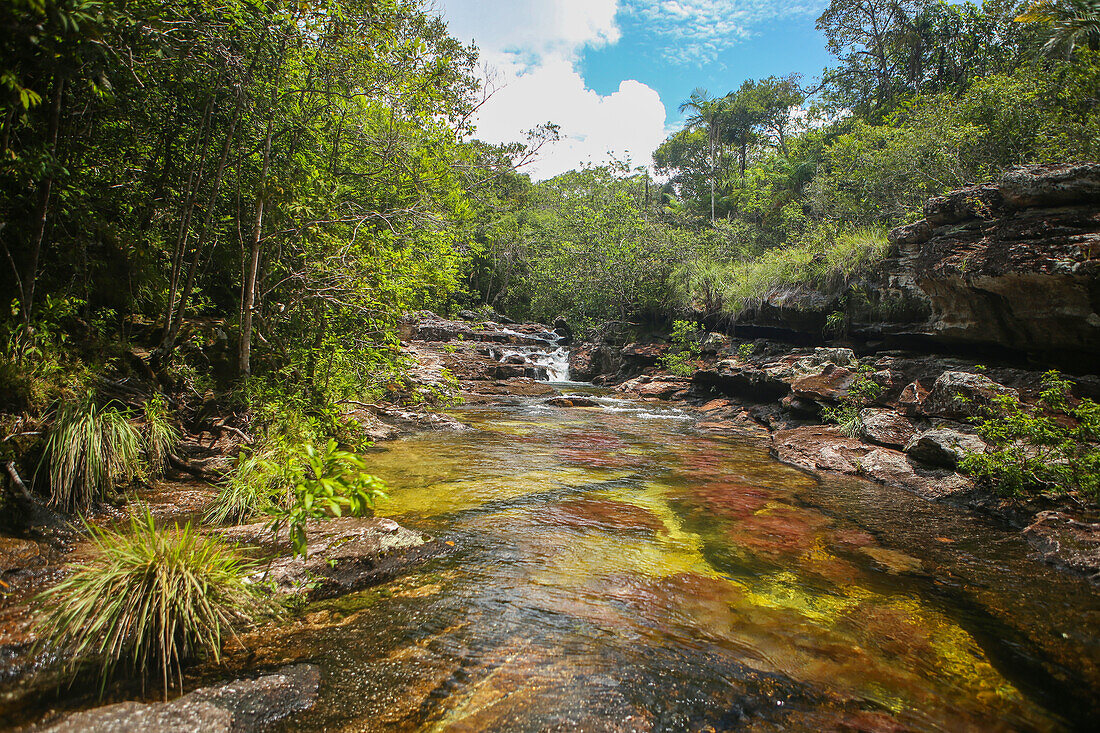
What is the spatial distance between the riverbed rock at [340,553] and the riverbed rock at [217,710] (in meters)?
0.93

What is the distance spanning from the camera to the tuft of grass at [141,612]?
9.05 ft

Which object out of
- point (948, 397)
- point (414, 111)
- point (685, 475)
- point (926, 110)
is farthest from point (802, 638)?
point (926, 110)

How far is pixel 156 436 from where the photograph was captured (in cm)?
567

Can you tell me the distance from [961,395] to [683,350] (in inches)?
625

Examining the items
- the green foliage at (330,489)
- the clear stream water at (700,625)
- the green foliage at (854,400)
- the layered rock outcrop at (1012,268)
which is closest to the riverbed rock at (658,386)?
the green foliage at (854,400)

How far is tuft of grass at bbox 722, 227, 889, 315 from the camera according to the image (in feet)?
48.6

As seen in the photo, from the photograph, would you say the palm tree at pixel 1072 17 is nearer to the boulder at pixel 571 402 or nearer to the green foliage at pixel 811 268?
the green foliage at pixel 811 268

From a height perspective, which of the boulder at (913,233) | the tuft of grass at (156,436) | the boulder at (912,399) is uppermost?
the boulder at (913,233)

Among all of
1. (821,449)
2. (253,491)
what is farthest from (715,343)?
(253,491)

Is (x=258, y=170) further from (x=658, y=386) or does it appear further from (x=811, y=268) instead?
(x=658, y=386)

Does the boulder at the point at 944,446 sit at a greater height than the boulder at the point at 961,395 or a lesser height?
lesser

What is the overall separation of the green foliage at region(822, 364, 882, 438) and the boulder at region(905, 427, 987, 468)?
2.32 m

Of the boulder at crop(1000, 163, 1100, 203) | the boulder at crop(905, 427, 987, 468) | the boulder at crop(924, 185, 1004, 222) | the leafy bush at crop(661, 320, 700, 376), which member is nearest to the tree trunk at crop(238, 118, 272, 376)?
the boulder at crop(905, 427, 987, 468)

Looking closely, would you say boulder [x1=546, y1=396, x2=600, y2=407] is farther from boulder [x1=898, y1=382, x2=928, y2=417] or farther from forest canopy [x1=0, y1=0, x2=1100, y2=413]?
boulder [x1=898, y1=382, x2=928, y2=417]
